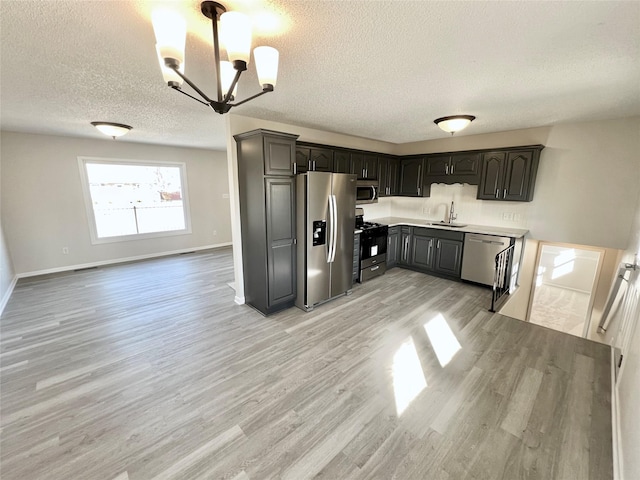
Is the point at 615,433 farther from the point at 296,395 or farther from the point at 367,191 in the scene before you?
the point at 367,191

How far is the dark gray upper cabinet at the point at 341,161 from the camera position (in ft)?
14.2

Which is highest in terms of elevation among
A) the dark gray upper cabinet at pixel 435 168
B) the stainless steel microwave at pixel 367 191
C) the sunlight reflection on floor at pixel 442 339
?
the dark gray upper cabinet at pixel 435 168

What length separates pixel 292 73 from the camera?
2.15m

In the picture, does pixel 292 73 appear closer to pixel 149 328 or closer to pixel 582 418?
pixel 149 328

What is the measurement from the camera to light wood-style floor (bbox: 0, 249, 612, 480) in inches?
63.7

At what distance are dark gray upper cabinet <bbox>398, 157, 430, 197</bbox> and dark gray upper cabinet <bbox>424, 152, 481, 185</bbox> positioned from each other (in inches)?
4.8

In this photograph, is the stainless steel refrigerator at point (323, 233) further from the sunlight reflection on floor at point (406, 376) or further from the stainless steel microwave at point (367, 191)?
the sunlight reflection on floor at point (406, 376)

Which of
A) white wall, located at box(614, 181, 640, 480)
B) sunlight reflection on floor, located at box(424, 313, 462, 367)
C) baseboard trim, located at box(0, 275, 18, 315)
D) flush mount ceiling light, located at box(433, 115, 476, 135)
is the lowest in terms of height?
sunlight reflection on floor, located at box(424, 313, 462, 367)

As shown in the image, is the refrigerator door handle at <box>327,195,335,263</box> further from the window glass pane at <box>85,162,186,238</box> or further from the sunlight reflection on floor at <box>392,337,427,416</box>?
the window glass pane at <box>85,162,186,238</box>

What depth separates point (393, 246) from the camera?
520 centimetres

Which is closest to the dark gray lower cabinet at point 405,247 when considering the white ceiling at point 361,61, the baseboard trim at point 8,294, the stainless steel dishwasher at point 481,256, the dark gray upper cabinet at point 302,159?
the stainless steel dishwasher at point 481,256

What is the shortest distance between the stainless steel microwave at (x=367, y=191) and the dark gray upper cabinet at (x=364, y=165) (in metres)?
0.13

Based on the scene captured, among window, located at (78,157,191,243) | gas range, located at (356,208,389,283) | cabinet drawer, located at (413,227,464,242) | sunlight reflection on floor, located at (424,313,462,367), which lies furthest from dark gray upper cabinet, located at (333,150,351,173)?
window, located at (78,157,191,243)

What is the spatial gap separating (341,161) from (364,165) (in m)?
0.60
